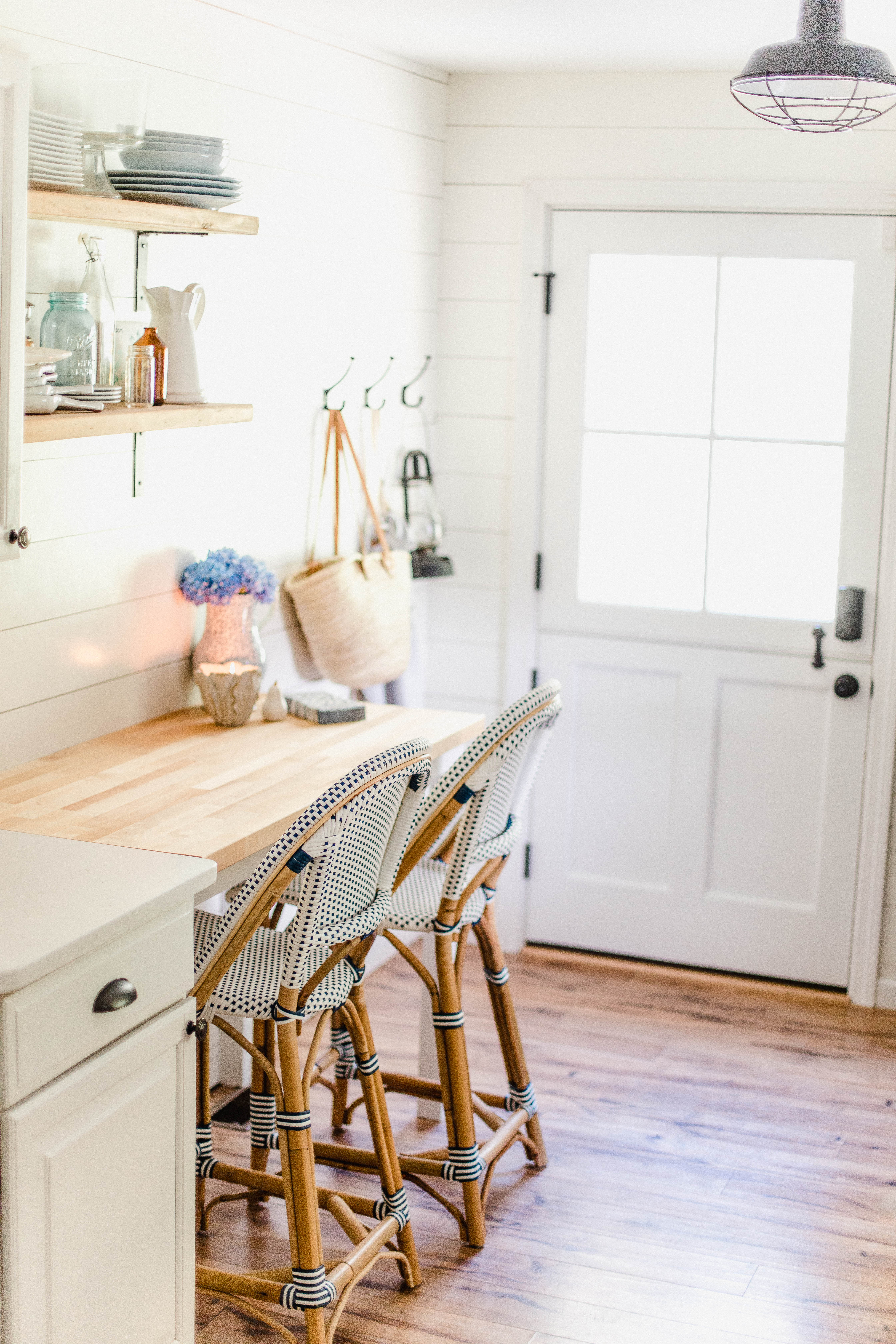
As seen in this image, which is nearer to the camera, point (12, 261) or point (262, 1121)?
point (12, 261)

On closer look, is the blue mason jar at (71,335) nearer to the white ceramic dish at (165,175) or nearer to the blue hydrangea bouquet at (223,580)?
the white ceramic dish at (165,175)

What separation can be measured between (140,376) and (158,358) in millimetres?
55

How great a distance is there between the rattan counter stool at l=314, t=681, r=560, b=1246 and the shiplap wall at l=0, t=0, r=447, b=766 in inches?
27.4

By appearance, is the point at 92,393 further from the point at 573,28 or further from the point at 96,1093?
the point at 573,28

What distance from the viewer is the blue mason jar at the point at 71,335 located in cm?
243

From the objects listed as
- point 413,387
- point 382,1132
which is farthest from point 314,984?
point 413,387

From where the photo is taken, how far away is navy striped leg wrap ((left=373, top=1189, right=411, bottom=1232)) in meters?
2.57

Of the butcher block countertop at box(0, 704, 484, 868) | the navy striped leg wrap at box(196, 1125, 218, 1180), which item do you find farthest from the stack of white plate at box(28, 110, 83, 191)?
the navy striped leg wrap at box(196, 1125, 218, 1180)

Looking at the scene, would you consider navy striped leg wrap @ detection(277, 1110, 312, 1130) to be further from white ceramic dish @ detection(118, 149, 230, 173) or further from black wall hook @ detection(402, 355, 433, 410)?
black wall hook @ detection(402, 355, 433, 410)

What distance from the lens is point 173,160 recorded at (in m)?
2.51

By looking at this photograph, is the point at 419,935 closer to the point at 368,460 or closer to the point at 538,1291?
the point at 368,460

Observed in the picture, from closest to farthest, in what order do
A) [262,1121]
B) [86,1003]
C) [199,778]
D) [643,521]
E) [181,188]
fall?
[86,1003]
[181,188]
[199,778]
[262,1121]
[643,521]

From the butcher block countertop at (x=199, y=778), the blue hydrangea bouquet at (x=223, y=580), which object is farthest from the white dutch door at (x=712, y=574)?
the blue hydrangea bouquet at (x=223, y=580)

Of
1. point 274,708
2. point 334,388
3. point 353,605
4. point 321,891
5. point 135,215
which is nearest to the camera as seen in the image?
point 321,891
